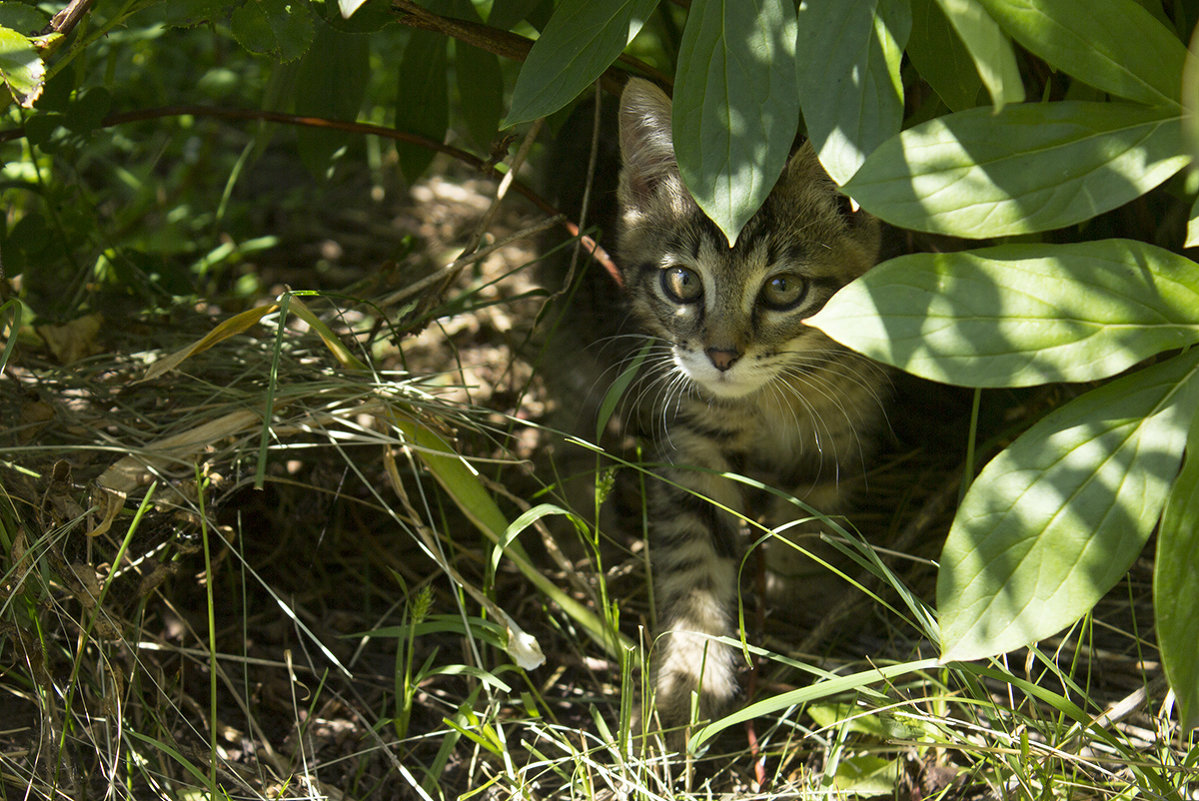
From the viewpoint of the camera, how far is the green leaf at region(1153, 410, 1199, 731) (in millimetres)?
1032

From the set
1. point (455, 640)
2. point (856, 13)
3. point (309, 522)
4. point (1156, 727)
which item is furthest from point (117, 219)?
point (1156, 727)

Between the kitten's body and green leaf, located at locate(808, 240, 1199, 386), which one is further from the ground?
green leaf, located at locate(808, 240, 1199, 386)

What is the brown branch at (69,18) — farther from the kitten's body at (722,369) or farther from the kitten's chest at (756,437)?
the kitten's chest at (756,437)

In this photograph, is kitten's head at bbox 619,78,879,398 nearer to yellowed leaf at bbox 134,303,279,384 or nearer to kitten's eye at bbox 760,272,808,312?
kitten's eye at bbox 760,272,808,312

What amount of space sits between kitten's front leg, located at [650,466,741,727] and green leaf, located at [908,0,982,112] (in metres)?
0.86

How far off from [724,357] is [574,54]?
71cm

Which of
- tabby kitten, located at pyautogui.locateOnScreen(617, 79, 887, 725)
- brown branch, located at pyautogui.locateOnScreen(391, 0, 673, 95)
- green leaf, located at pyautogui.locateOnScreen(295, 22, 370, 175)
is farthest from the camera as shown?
green leaf, located at pyautogui.locateOnScreen(295, 22, 370, 175)

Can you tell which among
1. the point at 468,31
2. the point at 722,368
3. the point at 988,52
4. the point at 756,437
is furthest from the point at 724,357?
the point at 988,52

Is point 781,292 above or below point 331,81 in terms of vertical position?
below

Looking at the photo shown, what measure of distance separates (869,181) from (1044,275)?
0.23 m

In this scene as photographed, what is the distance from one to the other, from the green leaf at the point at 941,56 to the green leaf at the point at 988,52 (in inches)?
15.3

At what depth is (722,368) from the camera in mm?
1812

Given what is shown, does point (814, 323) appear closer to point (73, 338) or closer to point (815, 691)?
point (815, 691)

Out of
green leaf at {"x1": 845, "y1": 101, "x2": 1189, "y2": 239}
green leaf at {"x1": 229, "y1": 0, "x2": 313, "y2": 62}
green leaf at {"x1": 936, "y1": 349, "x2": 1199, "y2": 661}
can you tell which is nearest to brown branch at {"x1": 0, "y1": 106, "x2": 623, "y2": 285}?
green leaf at {"x1": 229, "y1": 0, "x2": 313, "y2": 62}
